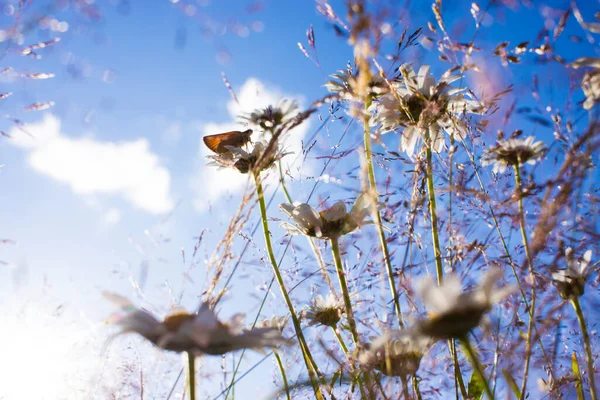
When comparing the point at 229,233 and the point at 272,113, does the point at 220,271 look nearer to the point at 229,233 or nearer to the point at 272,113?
the point at 229,233

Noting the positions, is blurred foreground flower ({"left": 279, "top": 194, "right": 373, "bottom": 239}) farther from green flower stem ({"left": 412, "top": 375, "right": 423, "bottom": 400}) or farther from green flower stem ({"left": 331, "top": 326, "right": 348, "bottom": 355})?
green flower stem ({"left": 412, "top": 375, "right": 423, "bottom": 400})

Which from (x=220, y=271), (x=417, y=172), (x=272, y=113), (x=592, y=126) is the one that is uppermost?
(x=272, y=113)

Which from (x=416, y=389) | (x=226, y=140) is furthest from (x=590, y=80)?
(x=226, y=140)

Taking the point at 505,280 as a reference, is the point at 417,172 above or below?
above

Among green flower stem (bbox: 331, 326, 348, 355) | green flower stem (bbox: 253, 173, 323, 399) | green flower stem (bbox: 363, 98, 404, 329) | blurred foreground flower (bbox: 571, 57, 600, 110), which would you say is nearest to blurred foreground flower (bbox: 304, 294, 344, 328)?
green flower stem (bbox: 331, 326, 348, 355)

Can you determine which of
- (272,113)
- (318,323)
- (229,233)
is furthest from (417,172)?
(272,113)

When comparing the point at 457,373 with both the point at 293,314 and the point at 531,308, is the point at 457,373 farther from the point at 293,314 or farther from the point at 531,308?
the point at 293,314

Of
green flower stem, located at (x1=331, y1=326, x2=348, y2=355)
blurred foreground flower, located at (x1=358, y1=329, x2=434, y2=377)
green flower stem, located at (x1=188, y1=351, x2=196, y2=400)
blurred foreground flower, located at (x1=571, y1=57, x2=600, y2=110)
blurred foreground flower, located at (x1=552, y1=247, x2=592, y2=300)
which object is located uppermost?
blurred foreground flower, located at (x1=571, y1=57, x2=600, y2=110)
